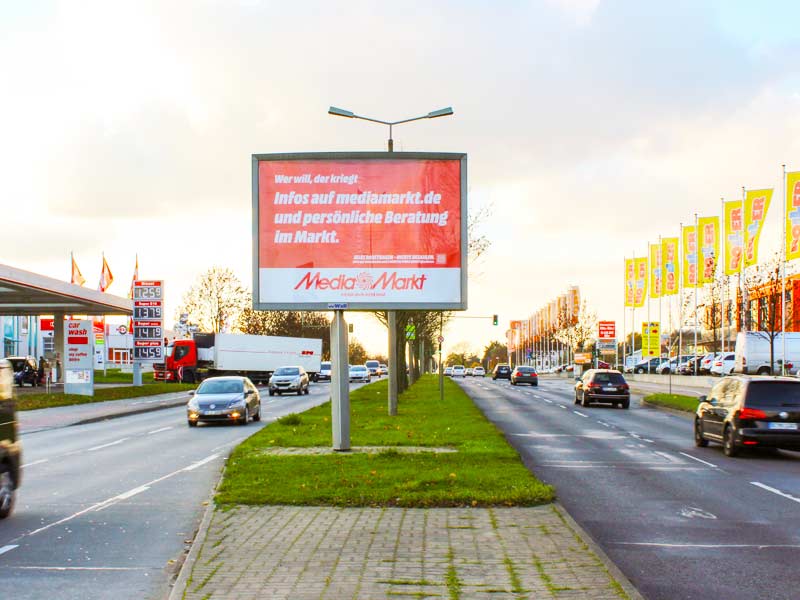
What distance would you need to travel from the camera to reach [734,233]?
4434cm

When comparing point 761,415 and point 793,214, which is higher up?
point 793,214

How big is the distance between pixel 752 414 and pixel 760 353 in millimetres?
38320

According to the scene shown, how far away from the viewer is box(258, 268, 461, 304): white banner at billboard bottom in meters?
16.6

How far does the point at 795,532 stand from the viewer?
10055 mm

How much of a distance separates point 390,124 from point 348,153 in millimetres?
11942

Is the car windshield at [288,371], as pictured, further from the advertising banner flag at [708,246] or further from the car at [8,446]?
the car at [8,446]

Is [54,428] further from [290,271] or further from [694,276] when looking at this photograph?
[694,276]

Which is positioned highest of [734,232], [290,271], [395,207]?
[734,232]

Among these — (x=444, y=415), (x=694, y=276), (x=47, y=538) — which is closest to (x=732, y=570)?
(x=47, y=538)

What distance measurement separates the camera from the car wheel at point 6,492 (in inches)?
416

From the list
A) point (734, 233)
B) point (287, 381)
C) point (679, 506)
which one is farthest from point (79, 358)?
point (679, 506)

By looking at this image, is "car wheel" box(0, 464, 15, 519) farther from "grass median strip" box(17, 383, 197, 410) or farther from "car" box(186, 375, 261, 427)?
"grass median strip" box(17, 383, 197, 410)

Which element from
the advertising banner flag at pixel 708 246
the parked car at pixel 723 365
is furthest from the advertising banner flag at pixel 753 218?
the parked car at pixel 723 365

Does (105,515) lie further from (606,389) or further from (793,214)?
(793,214)
